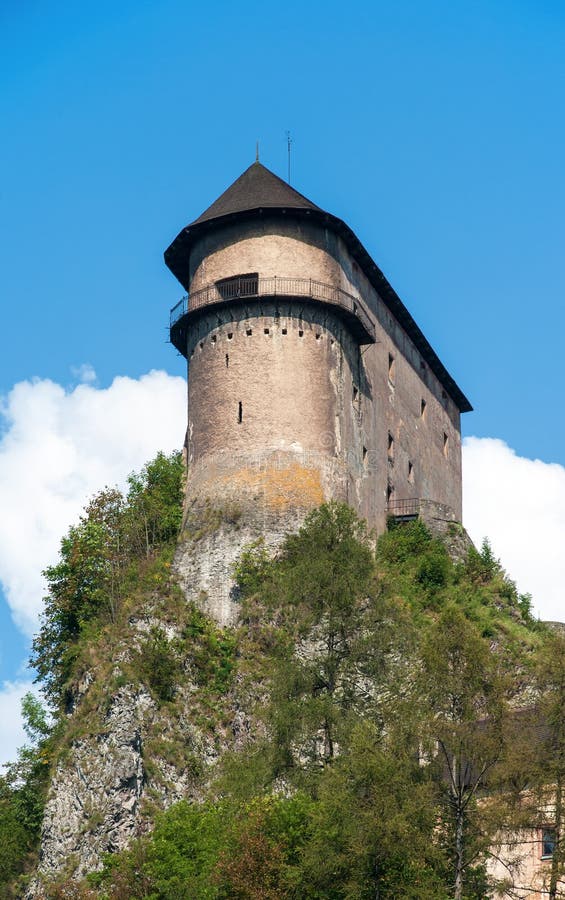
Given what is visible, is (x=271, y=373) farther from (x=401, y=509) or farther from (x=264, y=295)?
(x=401, y=509)

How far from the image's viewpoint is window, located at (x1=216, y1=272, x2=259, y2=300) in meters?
55.0

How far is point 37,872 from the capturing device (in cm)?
4425

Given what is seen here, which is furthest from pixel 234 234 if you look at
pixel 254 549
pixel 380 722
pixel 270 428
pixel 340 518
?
pixel 380 722

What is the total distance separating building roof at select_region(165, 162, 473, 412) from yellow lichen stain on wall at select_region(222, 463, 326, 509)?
10.0 m

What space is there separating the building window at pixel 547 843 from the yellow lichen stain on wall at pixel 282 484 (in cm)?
1858

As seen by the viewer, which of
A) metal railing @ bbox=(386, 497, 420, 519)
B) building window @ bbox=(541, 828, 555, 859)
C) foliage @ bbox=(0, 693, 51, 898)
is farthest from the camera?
metal railing @ bbox=(386, 497, 420, 519)

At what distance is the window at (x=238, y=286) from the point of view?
55031 millimetres

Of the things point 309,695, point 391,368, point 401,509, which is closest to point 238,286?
point 391,368

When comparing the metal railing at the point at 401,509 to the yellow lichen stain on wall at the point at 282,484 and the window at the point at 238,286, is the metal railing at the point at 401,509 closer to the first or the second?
the yellow lichen stain on wall at the point at 282,484

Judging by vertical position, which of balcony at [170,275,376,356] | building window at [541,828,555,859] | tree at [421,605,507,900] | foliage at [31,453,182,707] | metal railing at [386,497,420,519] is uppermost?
balcony at [170,275,376,356]

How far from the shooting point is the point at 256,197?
56906 mm

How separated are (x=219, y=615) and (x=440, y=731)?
57.4 ft

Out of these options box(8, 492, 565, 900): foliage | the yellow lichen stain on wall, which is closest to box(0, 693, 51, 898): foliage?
box(8, 492, 565, 900): foliage

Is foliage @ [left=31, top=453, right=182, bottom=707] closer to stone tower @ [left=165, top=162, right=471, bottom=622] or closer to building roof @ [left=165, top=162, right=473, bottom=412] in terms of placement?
stone tower @ [left=165, top=162, right=471, bottom=622]
